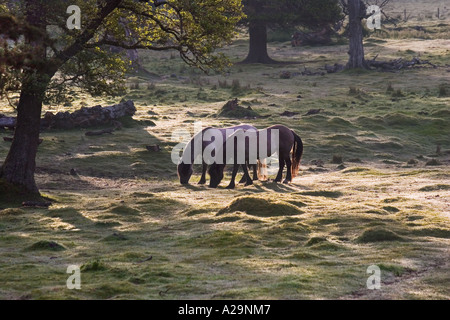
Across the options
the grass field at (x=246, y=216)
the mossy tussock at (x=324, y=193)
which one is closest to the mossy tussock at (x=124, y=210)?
the grass field at (x=246, y=216)

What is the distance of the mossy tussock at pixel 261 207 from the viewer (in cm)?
1579

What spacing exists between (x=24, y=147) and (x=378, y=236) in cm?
901

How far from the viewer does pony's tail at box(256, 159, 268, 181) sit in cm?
2156

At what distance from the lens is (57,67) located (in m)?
17.3

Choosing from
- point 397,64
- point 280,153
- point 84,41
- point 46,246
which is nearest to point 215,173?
point 280,153

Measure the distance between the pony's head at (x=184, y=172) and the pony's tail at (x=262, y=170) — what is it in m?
2.05

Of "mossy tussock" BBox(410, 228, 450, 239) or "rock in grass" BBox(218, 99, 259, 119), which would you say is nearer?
"mossy tussock" BBox(410, 228, 450, 239)

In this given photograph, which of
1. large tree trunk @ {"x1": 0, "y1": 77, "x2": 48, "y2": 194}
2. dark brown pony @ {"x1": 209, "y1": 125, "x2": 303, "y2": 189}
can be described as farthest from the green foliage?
dark brown pony @ {"x1": 209, "y1": 125, "x2": 303, "y2": 189}

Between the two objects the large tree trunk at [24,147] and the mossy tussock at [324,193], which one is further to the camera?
the mossy tussock at [324,193]

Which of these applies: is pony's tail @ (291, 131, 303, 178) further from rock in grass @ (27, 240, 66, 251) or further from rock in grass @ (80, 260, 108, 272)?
rock in grass @ (80, 260, 108, 272)

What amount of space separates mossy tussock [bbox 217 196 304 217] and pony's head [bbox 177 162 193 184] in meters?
5.23

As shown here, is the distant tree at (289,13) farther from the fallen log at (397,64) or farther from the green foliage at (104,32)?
the green foliage at (104,32)
